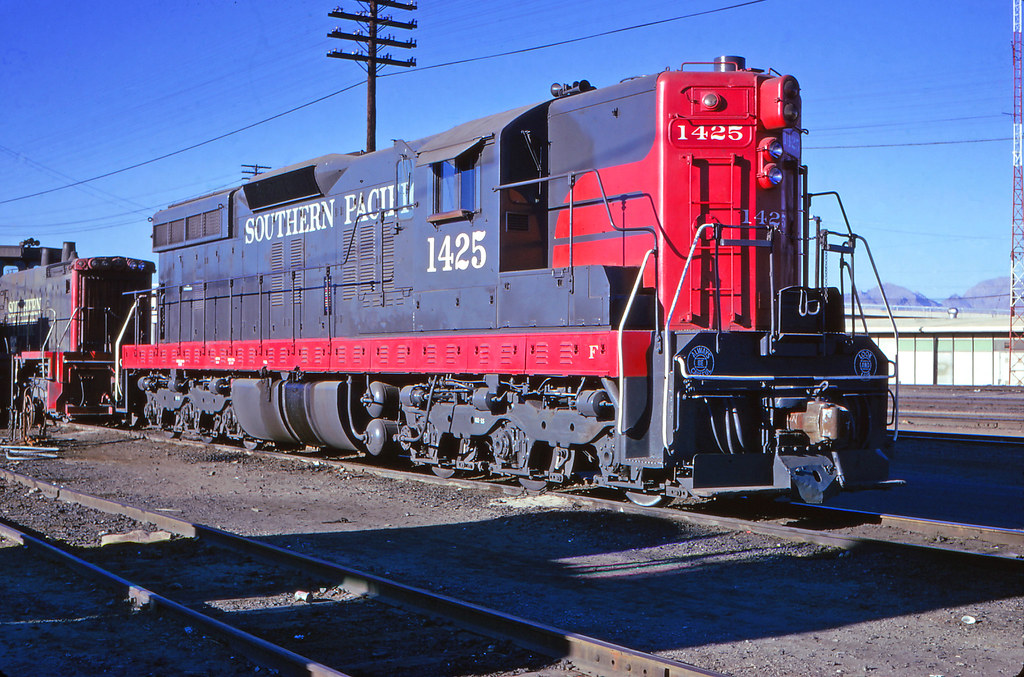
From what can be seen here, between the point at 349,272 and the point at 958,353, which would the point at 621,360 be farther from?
the point at 958,353

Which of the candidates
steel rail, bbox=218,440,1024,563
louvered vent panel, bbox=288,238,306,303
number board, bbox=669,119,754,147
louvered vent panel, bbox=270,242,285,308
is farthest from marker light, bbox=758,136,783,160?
louvered vent panel, bbox=270,242,285,308

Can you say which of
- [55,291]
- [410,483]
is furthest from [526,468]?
[55,291]

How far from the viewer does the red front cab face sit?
788cm

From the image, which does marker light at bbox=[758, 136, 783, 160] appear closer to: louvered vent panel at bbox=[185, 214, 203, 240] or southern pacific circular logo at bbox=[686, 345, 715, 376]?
southern pacific circular logo at bbox=[686, 345, 715, 376]

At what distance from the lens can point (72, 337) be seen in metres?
18.1

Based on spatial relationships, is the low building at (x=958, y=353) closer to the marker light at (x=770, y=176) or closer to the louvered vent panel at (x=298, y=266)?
the louvered vent panel at (x=298, y=266)

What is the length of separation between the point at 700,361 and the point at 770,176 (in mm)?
1842

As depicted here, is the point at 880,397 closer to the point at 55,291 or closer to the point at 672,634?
the point at 672,634

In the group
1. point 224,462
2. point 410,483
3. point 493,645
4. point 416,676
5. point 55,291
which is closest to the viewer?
point 416,676

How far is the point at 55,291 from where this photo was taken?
19.4 meters

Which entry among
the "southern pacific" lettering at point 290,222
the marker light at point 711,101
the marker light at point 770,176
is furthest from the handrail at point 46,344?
the marker light at point 770,176

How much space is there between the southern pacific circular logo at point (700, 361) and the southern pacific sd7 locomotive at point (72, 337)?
473 inches

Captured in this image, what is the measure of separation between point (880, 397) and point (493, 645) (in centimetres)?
494

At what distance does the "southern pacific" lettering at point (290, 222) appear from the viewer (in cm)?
1202
